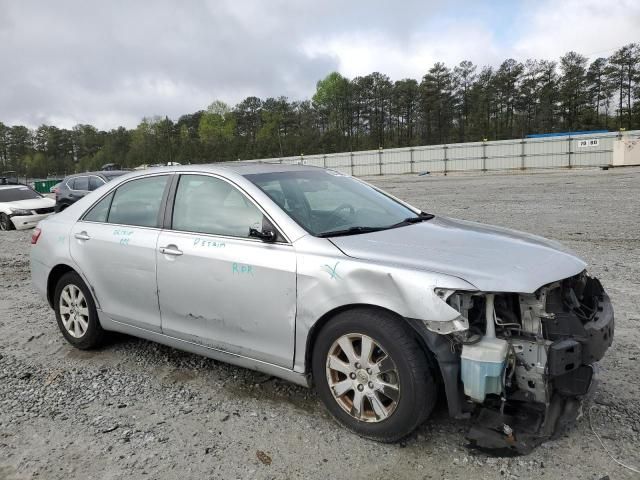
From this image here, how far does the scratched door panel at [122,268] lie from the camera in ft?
12.7

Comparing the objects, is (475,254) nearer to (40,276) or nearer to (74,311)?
(74,311)

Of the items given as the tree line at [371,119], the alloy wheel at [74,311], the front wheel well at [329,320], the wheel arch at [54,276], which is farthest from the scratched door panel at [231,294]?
the tree line at [371,119]

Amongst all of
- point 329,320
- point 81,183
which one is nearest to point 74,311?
point 329,320

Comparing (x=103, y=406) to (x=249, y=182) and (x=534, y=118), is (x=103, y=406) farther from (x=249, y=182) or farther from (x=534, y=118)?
(x=534, y=118)

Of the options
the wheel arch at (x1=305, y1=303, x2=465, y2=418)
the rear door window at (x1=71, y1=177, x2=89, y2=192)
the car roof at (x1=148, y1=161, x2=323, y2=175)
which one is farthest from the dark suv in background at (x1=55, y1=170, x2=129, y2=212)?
the wheel arch at (x1=305, y1=303, x2=465, y2=418)

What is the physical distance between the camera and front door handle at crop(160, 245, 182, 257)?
3.65m

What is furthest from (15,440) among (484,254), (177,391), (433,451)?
(484,254)

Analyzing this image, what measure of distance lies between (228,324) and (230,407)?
57 cm

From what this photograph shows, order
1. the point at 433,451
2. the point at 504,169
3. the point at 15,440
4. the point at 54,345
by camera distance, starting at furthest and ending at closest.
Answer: the point at 504,169, the point at 54,345, the point at 15,440, the point at 433,451

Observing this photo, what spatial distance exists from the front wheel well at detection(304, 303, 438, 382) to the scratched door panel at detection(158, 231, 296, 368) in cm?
12

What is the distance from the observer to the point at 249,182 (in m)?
3.61

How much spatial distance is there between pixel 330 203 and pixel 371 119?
88.5m

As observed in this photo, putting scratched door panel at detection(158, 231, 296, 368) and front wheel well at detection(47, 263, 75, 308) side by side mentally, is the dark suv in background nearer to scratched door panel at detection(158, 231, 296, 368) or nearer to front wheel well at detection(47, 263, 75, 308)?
front wheel well at detection(47, 263, 75, 308)

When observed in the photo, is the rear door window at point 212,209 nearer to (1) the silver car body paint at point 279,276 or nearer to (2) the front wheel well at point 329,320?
(1) the silver car body paint at point 279,276
